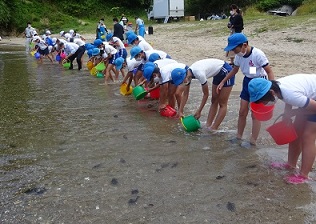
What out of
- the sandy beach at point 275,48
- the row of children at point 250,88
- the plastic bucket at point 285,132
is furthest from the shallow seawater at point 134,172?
the sandy beach at point 275,48

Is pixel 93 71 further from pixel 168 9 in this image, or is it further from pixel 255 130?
pixel 168 9

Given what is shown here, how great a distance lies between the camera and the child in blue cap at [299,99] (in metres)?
3.60

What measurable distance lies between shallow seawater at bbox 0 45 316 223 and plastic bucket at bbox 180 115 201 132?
12cm

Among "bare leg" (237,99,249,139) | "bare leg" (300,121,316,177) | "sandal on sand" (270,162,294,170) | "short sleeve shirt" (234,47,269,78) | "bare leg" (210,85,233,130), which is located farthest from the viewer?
"bare leg" (210,85,233,130)

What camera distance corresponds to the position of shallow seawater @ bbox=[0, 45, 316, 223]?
3533mm

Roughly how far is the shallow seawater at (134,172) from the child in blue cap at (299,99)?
1.03 ft

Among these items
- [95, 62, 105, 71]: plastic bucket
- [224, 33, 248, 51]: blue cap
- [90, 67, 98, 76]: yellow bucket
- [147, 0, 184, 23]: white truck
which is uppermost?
[147, 0, 184, 23]: white truck

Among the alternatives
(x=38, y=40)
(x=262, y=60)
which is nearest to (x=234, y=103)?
(x=262, y=60)

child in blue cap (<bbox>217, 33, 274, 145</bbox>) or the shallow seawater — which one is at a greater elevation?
child in blue cap (<bbox>217, 33, 274, 145</bbox>)

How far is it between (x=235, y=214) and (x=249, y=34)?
13.9 m

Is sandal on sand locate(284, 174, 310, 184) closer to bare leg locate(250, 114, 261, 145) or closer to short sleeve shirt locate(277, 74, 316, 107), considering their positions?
short sleeve shirt locate(277, 74, 316, 107)

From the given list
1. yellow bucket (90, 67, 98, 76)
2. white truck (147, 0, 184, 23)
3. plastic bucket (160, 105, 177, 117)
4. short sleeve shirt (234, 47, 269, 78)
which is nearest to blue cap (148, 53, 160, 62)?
plastic bucket (160, 105, 177, 117)

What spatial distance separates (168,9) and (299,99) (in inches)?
1184

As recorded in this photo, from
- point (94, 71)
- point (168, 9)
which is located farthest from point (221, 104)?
point (168, 9)
